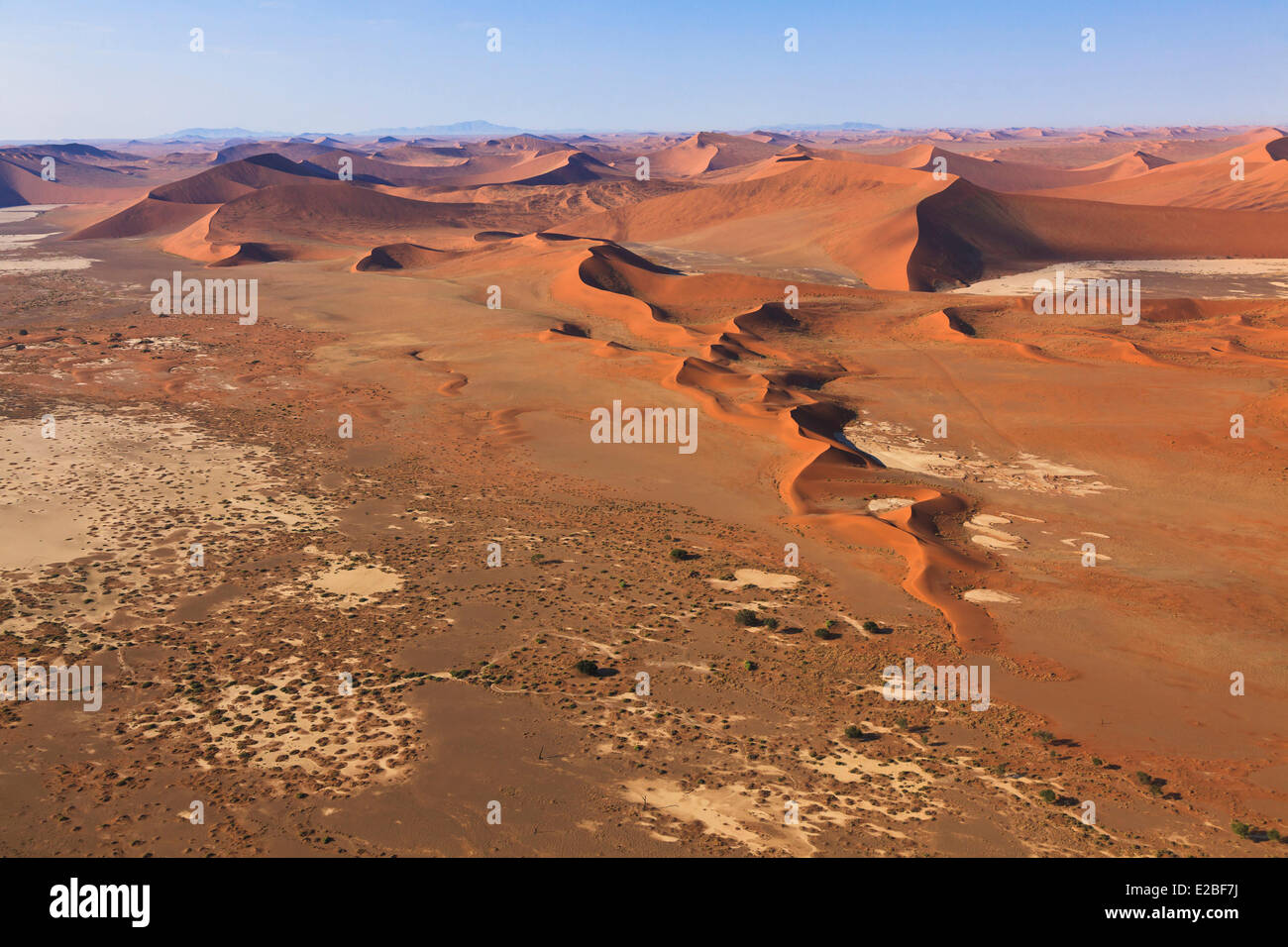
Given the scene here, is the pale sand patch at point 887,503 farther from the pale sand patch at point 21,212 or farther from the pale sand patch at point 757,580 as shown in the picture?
the pale sand patch at point 21,212

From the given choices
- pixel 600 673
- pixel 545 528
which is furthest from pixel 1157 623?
pixel 545 528

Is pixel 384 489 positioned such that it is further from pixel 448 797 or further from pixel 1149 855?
pixel 1149 855

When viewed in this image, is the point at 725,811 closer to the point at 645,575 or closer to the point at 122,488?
the point at 645,575

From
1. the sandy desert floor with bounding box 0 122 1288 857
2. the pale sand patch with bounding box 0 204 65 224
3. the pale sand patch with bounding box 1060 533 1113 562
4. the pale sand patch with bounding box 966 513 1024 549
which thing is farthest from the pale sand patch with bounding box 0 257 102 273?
the pale sand patch with bounding box 1060 533 1113 562

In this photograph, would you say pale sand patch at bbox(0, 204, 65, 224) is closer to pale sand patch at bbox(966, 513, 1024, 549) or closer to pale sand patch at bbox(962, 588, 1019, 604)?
pale sand patch at bbox(966, 513, 1024, 549)

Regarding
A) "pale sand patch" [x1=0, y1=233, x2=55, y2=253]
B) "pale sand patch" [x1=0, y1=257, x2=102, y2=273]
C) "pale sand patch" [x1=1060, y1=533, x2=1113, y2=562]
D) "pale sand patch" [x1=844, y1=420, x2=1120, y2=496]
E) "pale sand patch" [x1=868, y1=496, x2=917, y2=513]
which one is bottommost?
"pale sand patch" [x1=1060, y1=533, x2=1113, y2=562]

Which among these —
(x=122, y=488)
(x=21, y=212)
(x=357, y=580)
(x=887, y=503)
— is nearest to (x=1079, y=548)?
(x=887, y=503)
